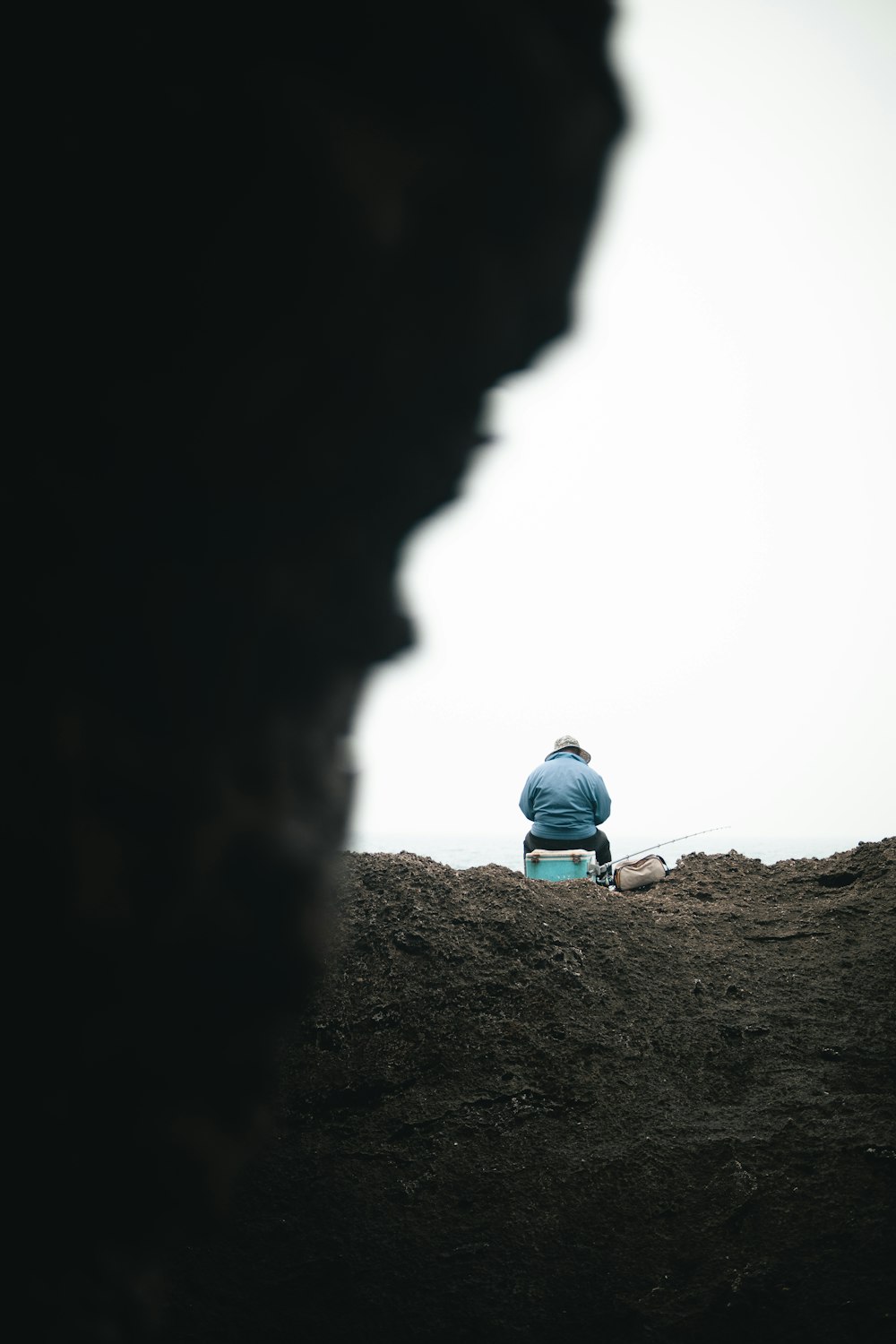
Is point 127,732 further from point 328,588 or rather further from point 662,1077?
point 662,1077

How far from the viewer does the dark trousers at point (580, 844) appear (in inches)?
300

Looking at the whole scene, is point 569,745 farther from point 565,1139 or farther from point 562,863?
point 565,1139

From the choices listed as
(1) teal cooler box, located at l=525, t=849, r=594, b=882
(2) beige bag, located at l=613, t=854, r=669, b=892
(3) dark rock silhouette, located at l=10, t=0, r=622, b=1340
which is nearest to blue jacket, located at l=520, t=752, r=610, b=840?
(1) teal cooler box, located at l=525, t=849, r=594, b=882

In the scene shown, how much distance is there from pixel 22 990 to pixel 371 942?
3892mm

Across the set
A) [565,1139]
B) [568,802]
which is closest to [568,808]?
[568,802]

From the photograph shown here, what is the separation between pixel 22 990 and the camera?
134 cm

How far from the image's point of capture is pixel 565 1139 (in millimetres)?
3963

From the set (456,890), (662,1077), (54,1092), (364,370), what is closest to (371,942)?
(456,890)

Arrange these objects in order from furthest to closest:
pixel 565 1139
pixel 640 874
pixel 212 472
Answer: pixel 640 874 → pixel 565 1139 → pixel 212 472

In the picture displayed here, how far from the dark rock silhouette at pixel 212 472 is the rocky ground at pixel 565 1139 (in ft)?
7.47

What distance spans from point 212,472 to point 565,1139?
370 cm

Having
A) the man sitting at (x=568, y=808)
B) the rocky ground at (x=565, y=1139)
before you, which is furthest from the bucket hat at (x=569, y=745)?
the rocky ground at (x=565, y=1139)

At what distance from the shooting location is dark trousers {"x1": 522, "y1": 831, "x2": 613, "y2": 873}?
7629mm

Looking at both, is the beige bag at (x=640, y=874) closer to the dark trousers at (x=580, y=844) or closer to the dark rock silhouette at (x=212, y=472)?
the dark trousers at (x=580, y=844)
